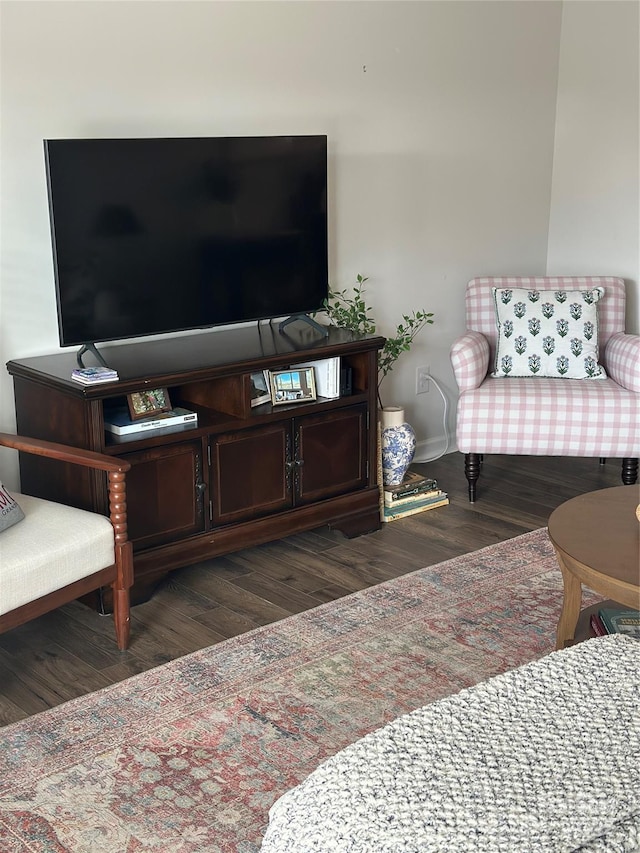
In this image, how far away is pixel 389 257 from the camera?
4383mm

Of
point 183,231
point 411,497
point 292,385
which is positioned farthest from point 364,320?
point 183,231

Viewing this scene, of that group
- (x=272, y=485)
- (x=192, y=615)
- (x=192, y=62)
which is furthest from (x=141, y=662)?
(x=192, y=62)

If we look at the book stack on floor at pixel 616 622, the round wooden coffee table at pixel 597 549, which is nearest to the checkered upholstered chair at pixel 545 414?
the round wooden coffee table at pixel 597 549

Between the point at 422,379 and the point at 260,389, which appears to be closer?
the point at 260,389

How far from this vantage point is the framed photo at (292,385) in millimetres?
3553

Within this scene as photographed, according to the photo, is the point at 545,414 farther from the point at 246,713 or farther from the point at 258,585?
the point at 246,713

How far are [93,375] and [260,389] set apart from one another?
72 cm

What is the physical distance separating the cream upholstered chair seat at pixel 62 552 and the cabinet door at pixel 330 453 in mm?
835

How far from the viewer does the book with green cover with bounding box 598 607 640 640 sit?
2449mm

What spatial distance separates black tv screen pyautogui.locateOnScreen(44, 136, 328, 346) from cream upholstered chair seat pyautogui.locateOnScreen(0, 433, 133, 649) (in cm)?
50

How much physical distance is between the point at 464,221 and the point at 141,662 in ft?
8.71

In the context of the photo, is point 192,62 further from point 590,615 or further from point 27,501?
point 590,615

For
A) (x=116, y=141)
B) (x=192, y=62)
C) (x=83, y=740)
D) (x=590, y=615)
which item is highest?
(x=192, y=62)

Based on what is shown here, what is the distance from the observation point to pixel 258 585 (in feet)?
11.1
